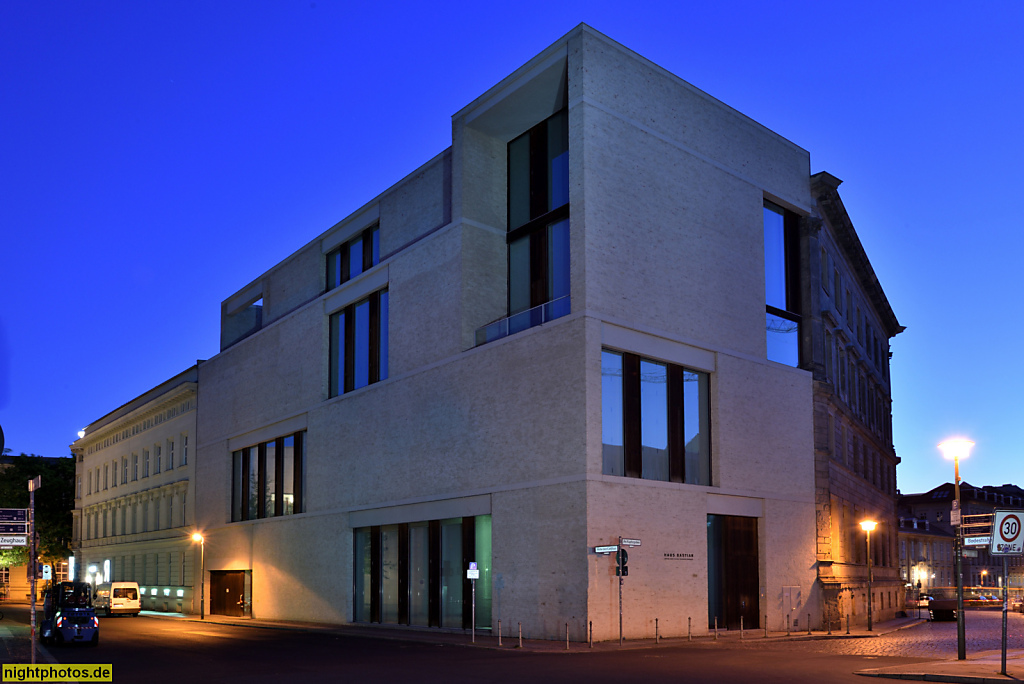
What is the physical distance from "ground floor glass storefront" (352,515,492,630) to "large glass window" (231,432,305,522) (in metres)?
8.09

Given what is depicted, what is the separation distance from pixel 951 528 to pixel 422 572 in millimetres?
139989

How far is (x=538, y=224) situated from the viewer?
41.2 meters

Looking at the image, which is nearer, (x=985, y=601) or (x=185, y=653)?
(x=185, y=653)

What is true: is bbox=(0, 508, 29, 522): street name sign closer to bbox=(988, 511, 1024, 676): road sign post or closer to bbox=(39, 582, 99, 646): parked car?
bbox=(39, 582, 99, 646): parked car

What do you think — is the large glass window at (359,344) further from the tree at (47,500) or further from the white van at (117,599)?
the tree at (47,500)

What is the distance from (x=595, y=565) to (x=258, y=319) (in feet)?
139

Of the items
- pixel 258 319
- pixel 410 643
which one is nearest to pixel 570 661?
pixel 410 643

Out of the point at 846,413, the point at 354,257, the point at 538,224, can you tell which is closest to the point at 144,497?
the point at 354,257

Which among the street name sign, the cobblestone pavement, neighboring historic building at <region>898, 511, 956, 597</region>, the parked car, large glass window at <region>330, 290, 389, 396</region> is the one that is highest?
large glass window at <region>330, 290, 389, 396</region>

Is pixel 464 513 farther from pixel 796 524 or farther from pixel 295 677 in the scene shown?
pixel 295 677

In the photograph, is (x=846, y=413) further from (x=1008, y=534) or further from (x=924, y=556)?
(x=924, y=556)

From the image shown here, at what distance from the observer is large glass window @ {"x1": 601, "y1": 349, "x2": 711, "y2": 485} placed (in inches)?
1443

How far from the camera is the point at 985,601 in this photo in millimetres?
106375

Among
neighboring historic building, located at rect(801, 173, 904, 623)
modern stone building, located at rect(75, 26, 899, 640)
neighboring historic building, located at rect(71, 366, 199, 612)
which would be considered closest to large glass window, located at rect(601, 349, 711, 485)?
modern stone building, located at rect(75, 26, 899, 640)
